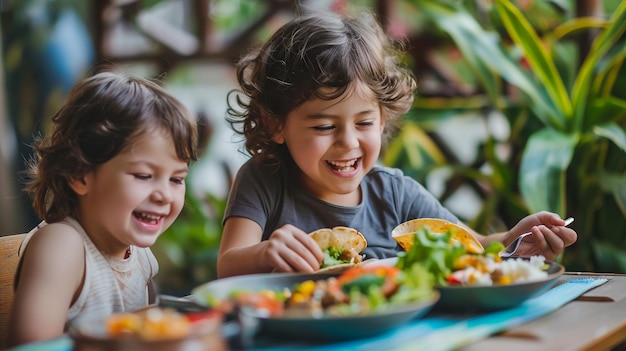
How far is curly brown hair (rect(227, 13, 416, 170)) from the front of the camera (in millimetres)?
1802

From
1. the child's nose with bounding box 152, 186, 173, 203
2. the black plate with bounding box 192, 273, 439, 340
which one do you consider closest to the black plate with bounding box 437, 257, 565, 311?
the black plate with bounding box 192, 273, 439, 340

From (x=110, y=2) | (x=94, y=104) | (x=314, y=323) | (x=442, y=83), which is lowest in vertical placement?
(x=314, y=323)

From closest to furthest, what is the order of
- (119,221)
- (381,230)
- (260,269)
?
(119,221)
(260,269)
(381,230)

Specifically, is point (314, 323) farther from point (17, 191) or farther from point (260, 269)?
point (17, 191)

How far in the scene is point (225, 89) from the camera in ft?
14.5

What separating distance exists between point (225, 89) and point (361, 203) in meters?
2.59

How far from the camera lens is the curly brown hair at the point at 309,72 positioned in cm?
180

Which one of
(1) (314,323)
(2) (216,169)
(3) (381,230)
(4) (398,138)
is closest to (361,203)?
(3) (381,230)

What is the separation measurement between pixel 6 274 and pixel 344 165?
708 mm

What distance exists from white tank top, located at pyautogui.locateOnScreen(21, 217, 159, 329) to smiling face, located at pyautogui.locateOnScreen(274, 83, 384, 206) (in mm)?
412

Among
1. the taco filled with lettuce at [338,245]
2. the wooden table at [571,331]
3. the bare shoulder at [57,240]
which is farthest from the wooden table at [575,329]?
the bare shoulder at [57,240]

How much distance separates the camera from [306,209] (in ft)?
6.20

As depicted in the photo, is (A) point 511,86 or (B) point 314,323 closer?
(B) point 314,323

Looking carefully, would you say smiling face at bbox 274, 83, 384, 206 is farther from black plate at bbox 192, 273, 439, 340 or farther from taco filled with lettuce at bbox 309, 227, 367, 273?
black plate at bbox 192, 273, 439, 340
